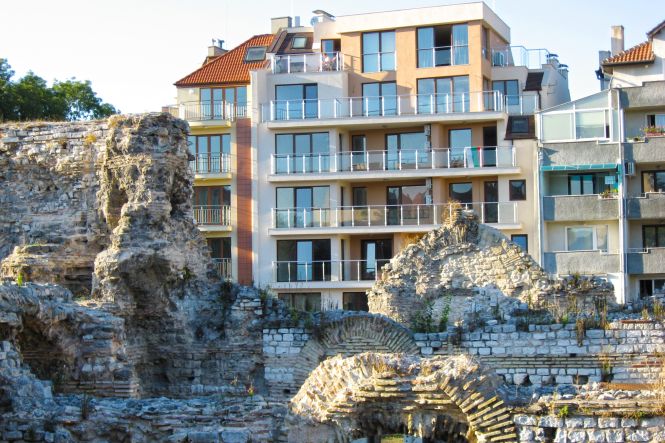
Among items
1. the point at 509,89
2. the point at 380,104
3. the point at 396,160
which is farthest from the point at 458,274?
the point at 509,89

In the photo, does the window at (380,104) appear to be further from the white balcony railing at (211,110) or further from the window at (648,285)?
the window at (648,285)

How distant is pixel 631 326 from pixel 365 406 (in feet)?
27.4

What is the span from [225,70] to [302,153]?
16.4ft

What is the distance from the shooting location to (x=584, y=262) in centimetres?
4084

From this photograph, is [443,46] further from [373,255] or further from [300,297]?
[300,297]

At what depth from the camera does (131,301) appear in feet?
74.8

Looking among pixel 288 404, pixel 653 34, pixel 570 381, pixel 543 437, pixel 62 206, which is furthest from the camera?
pixel 653 34

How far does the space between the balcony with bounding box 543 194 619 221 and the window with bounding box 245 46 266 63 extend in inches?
502

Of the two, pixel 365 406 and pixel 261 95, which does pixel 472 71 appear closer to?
pixel 261 95

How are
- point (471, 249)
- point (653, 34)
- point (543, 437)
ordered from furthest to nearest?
point (653, 34) < point (471, 249) < point (543, 437)

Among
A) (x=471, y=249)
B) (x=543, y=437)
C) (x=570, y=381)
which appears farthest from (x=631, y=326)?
(x=543, y=437)

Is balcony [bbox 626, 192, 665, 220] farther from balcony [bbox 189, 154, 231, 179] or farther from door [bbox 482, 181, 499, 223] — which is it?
balcony [bbox 189, 154, 231, 179]

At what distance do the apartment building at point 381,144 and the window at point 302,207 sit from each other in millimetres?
36

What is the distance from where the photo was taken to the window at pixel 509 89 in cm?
4450
